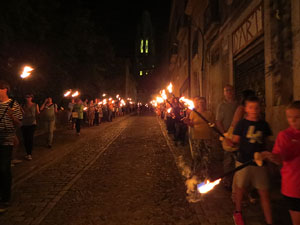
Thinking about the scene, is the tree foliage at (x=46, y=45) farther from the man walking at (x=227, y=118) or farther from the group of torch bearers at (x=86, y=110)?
the man walking at (x=227, y=118)

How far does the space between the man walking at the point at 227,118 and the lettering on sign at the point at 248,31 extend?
2.83m

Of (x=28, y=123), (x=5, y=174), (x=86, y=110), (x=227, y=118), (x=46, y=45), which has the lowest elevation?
(x=5, y=174)

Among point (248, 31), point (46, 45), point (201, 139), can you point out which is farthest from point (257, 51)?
point (46, 45)

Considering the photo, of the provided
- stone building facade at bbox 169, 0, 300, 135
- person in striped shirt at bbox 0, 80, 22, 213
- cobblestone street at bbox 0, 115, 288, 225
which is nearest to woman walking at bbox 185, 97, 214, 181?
cobblestone street at bbox 0, 115, 288, 225

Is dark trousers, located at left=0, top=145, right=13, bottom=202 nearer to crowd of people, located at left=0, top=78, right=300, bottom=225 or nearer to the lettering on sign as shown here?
crowd of people, located at left=0, top=78, right=300, bottom=225

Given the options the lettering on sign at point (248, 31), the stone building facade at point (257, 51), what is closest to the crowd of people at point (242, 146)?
the stone building facade at point (257, 51)

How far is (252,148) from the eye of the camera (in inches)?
134

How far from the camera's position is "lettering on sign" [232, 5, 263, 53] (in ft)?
22.7

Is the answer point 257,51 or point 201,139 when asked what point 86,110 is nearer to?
point 257,51

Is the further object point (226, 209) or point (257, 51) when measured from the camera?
point (257, 51)

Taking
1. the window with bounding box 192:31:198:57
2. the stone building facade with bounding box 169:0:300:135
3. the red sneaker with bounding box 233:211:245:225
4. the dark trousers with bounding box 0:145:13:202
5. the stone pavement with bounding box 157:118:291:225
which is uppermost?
the window with bounding box 192:31:198:57

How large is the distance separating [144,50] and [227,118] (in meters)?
108

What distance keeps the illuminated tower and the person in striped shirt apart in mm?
104066

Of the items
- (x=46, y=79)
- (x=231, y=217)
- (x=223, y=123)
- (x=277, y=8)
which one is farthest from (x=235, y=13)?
(x=46, y=79)
